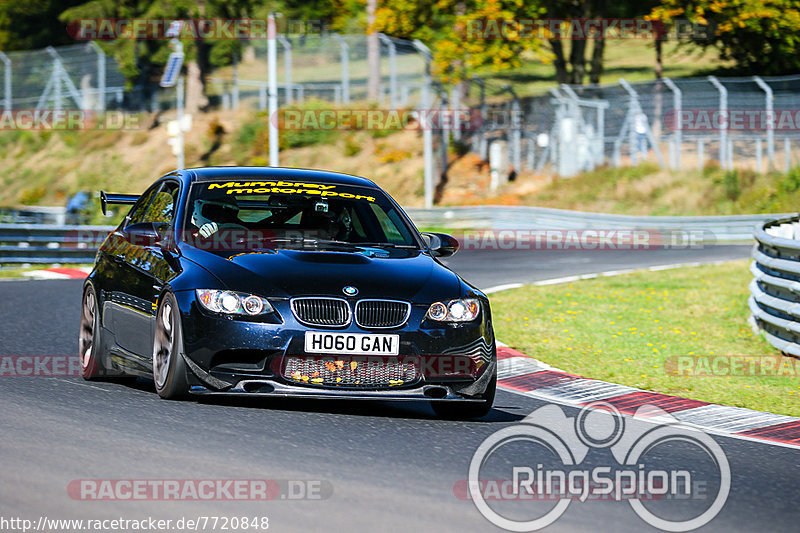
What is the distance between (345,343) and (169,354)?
1.10 m

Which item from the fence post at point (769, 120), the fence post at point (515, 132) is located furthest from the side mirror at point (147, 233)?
the fence post at point (515, 132)

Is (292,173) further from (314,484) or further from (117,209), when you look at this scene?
(117,209)

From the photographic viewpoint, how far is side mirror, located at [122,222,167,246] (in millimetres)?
8555

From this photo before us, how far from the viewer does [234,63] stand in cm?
5138

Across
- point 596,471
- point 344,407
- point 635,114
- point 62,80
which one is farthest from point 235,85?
point 596,471

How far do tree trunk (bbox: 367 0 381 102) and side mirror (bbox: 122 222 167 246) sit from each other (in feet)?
113

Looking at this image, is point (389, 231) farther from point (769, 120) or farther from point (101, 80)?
point (101, 80)

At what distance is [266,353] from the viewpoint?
7.45 metres

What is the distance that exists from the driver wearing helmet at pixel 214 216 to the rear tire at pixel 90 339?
1139mm

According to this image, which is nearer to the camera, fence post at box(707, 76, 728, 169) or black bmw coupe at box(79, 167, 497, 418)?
black bmw coupe at box(79, 167, 497, 418)

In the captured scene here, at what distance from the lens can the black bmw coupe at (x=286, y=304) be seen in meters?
7.49

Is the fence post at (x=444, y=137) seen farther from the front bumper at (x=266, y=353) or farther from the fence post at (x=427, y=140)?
the front bumper at (x=266, y=353)

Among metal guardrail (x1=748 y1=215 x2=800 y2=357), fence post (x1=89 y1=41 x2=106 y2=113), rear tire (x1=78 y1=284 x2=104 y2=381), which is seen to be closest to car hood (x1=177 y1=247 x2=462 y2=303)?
rear tire (x1=78 y1=284 x2=104 y2=381)

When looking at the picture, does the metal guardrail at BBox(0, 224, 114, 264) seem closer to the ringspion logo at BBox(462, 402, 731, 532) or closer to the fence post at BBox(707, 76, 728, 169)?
the ringspion logo at BBox(462, 402, 731, 532)
